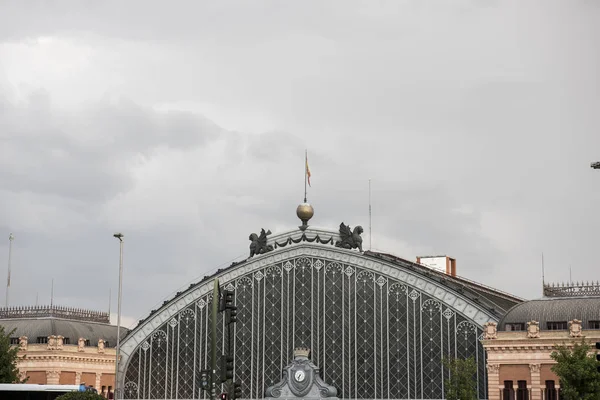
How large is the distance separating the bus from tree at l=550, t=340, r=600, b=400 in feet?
114

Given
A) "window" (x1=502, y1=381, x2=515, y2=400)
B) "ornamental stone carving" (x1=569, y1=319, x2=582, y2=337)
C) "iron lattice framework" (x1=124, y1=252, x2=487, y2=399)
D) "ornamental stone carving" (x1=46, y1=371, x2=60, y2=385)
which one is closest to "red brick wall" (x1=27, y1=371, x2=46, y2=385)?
"ornamental stone carving" (x1=46, y1=371, x2=60, y2=385)

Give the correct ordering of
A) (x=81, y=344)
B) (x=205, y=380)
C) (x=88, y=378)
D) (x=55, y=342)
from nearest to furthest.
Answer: (x=205, y=380) < (x=55, y=342) < (x=81, y=344) < (x=88, y=378)

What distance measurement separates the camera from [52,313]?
102500 millimetres

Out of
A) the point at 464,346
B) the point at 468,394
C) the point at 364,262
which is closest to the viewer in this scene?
the point at 468,394

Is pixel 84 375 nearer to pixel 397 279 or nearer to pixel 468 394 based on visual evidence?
pixel 397 279

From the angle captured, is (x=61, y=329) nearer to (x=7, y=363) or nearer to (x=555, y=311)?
(x=7, y=363)

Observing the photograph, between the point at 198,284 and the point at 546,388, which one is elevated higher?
the point at 198,284

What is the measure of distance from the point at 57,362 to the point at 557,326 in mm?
47002

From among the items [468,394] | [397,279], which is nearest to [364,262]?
[397,279]

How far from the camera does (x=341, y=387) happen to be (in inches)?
3433

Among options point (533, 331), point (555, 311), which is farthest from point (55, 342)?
point (555, 311)

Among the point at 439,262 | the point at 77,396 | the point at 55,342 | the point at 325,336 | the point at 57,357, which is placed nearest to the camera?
the point at 77,396

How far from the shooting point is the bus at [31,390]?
75438 millimetres

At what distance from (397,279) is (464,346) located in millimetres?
8266
